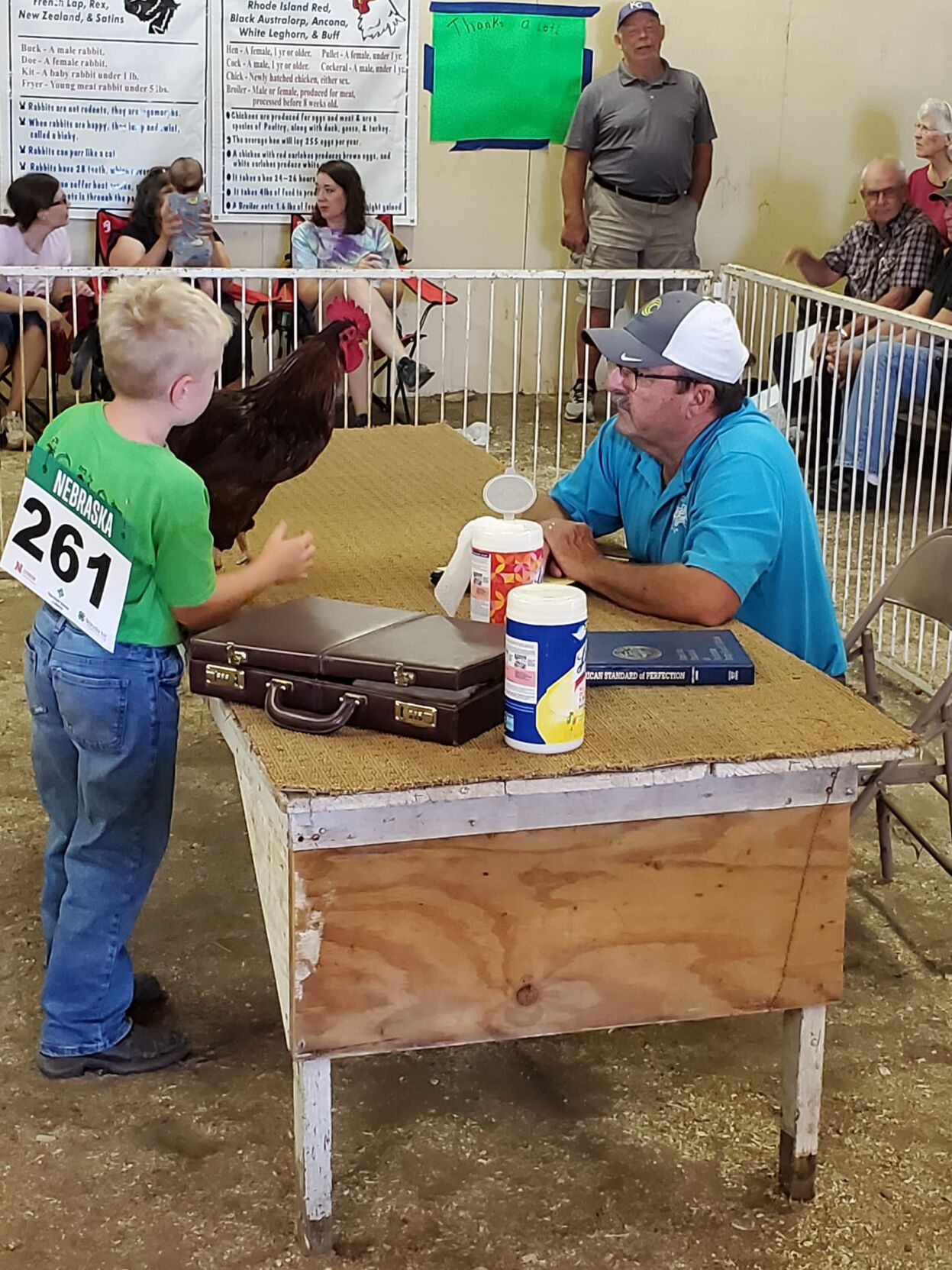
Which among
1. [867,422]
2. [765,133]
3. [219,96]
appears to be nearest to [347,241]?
[219,96]

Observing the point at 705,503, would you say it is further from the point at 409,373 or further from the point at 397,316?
the point at 397,316

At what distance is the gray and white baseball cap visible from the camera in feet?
8.73

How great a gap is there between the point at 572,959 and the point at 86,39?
21.7 feet

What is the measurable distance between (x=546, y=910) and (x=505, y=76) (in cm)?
674

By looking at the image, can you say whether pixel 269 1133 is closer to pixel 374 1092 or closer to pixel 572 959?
pixel 374 1092

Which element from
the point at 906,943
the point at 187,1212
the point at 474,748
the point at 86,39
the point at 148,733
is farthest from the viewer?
the point at 86,39

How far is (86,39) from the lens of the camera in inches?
296

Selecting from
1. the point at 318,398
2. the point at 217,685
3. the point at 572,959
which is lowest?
the point at 572,959

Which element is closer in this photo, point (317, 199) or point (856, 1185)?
point (856, 1185)

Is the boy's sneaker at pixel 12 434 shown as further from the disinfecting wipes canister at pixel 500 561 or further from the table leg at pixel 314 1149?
the table leg at pixel 314 1149

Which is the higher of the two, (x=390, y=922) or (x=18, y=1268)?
(x=390, y=922)

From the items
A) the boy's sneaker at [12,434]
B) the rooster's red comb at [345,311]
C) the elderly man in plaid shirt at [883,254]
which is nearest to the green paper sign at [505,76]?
the rooster's red comb at [345,311]

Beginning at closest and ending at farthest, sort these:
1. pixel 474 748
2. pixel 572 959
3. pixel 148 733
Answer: pixel 474 748 < pixel 572 959 < pixel 148 733

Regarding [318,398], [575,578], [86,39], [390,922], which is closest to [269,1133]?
[390,922]
